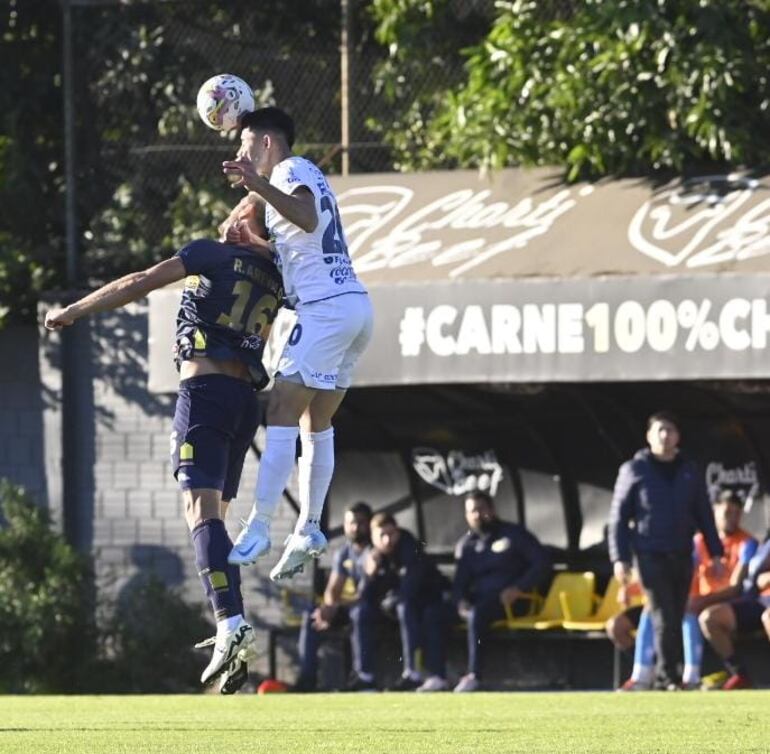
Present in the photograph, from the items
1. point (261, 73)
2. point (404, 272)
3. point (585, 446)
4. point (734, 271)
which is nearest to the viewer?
point (734, 271)

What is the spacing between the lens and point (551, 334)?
1591 cm

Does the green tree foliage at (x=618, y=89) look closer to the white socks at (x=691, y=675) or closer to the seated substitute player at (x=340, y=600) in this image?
the seated substitute player at (x=340, y=600)

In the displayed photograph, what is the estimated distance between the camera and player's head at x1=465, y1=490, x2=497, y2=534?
56.1ft

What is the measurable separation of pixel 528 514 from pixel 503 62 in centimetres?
361

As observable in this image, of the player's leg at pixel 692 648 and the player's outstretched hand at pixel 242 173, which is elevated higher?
the player's outstretched hand at pixel 242 173

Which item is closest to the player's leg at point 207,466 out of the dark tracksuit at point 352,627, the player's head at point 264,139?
the player's head at point 264,139

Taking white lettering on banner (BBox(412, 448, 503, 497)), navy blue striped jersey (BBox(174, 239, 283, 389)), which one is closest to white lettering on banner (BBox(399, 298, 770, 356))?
white lettering on banner (BBox(412, 448, 503, 497))

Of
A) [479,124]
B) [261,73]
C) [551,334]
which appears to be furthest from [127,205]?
[551,334]

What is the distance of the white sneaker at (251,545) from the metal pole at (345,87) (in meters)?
9.63

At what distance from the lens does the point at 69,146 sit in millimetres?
19703

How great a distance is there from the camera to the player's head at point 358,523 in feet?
57.1

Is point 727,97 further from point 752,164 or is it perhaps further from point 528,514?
point 528,514

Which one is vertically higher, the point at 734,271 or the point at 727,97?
the point at 727,97

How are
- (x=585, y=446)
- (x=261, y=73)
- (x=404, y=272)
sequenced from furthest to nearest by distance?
1. (x=261, y=73)
2. (x=585, y=446)
3. (x=404, y=272)
